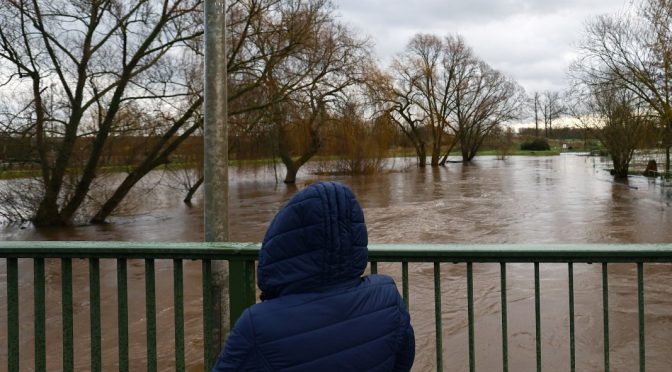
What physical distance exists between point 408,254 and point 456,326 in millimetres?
5096

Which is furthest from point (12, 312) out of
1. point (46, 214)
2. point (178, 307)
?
point (46, 214)

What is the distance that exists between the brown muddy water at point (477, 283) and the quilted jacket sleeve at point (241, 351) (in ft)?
15.6

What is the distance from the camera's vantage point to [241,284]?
9.55ft

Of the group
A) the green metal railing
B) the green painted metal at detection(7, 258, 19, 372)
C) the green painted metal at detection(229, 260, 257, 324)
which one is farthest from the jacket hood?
the green painted metal at detection(7, 258, 19, 372)

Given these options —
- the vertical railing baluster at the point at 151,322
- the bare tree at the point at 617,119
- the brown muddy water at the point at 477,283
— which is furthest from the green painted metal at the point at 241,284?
the bare tree at the point at 617,119

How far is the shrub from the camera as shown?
112 meters

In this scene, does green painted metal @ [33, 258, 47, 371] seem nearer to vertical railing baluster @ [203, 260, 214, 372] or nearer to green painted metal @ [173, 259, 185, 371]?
green painted metal @ [173, 259, 185, 371]

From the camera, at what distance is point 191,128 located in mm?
21828

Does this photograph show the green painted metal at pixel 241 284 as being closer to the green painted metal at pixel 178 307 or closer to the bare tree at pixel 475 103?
the green painted metal at pixel 178 307

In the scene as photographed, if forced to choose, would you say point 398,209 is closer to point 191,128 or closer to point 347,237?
point 191,128

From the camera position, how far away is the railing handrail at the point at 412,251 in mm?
2684

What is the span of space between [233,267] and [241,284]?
99 mm

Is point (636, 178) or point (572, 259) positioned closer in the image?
point (572, 259)

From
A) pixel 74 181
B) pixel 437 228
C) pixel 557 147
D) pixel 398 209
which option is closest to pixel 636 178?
pixel 398 209
